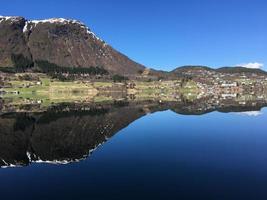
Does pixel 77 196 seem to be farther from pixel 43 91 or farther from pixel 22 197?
pixel 43 91

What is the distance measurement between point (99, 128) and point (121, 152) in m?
21.8

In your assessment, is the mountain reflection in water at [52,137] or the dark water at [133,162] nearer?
the dark water at [133,162]

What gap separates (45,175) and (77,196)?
650 cm

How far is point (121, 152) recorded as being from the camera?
4247cm

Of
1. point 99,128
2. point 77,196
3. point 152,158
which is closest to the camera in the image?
point 77,196

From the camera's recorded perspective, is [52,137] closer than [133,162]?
No

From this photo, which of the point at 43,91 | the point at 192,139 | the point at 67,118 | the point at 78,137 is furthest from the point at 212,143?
the point at 43,91

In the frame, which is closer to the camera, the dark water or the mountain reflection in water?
the dark water

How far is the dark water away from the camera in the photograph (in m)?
27.1

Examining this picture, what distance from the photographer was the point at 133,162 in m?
36.5

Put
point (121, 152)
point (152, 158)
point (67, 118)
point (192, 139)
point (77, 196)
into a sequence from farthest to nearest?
point (67, 118) < point (192, 139) < point (121, 152) < point (152, 158) < point (77, 196)

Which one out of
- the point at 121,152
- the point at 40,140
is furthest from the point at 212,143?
Answer: the point at 40,140

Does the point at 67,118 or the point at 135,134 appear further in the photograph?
the point at 67,118

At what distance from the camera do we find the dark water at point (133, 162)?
27125 millimetres
